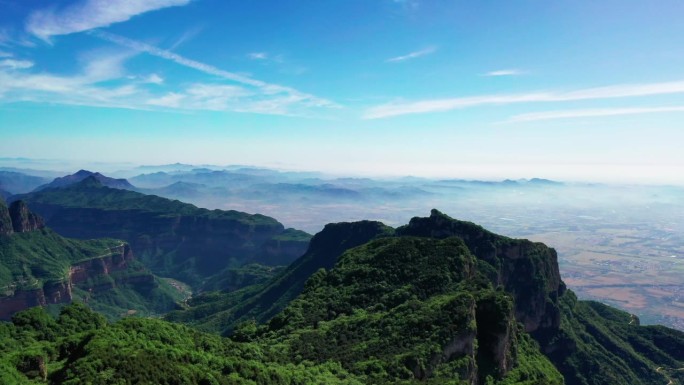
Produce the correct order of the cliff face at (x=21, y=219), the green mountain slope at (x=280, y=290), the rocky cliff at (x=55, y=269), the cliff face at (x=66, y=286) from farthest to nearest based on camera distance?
the cliff face at (x=21, y=219)
the rocky cliff at (x=55, y=269)
the cliff face at (x=66, y=286)
the green mountain slope at (x=280, y=290)

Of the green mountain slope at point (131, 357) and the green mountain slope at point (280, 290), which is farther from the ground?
the green mountain slope at point (131, 357)

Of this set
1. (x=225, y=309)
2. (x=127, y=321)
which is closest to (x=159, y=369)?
(x=127, y=321)

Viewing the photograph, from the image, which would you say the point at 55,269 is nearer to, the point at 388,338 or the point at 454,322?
the point at 388,338

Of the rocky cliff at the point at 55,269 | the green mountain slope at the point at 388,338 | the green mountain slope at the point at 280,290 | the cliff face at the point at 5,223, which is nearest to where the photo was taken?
the green mountain slope at the point at 388,338

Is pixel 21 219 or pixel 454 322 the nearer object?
pixel 454 322

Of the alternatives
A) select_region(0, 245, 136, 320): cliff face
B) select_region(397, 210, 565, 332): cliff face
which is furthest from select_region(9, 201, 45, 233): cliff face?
select_region(397, 210, 565, 332): cliff face

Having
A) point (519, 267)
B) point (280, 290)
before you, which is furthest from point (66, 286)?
point (519, 267)

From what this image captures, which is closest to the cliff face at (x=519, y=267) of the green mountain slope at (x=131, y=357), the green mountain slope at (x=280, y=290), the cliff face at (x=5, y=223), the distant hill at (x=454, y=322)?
the distant hill at (x=454, y=322)

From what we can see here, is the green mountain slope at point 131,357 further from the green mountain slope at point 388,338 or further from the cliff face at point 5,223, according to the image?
the cliff face at point 5,223

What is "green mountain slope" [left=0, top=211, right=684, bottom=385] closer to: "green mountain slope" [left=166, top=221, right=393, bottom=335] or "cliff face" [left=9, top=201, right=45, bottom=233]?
"green mountain slope" [left=166, top=221, right=393, bottom=335]
